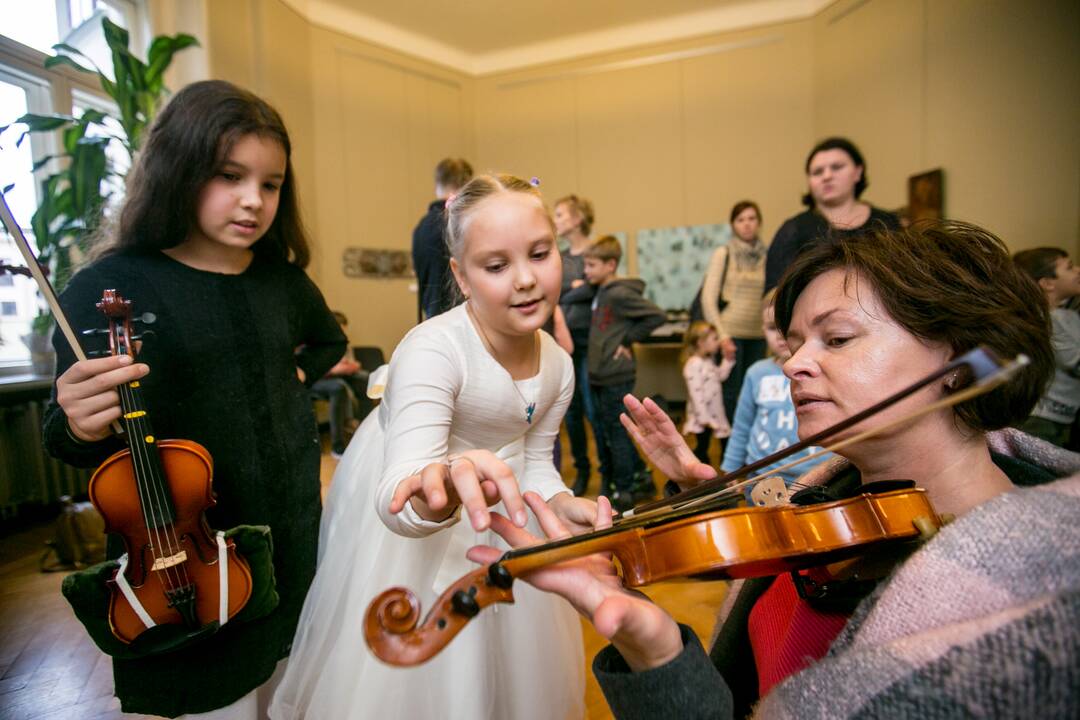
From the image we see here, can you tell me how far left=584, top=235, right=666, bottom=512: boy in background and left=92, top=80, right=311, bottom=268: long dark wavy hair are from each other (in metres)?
2.32

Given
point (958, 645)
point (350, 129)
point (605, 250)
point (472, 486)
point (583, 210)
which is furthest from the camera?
point (350, 129)

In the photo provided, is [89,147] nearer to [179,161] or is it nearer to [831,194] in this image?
[179,161]

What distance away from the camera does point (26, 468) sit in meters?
3.16

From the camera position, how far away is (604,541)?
2.24ft

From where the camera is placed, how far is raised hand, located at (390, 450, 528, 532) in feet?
2.34

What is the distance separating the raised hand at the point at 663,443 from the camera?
1.06 meters

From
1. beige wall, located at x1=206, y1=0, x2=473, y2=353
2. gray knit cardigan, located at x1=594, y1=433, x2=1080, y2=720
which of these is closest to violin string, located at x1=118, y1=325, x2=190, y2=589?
gray knit cardigan, located at x1=594, y1=433, x2=1080, y2=720

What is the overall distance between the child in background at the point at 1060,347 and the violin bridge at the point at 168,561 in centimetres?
301

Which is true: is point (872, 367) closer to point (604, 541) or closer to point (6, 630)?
point (604, 541)

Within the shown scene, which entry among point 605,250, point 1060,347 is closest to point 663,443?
point 605,250

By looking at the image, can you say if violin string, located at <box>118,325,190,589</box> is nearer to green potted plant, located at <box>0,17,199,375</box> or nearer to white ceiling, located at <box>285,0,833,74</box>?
green potted plant, located at <box>0,17,199,375</box>

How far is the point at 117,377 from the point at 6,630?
82.4 inches

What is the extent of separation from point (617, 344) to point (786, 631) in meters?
2.43

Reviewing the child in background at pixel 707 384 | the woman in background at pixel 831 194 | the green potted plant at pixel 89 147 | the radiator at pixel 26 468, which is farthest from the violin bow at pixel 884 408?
the radiator at pixel 26 468
